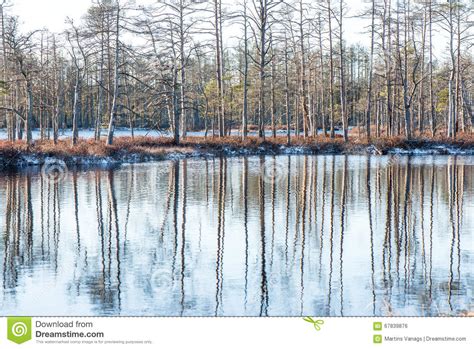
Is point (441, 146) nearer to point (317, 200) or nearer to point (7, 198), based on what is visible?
point (317, 200)

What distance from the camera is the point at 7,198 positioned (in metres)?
Result: 18.7

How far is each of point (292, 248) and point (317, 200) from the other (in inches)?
263

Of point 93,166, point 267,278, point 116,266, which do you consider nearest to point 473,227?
point 267,278

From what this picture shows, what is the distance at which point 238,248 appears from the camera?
11398 mm
